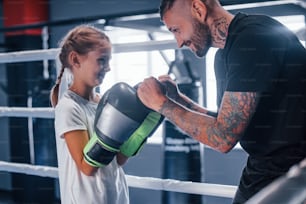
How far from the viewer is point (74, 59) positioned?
3.21 ft

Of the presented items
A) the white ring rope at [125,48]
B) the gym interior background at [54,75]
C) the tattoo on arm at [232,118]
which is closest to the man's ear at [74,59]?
the white ring rope at [125,48]

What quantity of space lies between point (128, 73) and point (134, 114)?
5.61ft

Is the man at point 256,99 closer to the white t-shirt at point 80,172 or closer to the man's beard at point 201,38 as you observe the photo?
the man's beard at point 201,38

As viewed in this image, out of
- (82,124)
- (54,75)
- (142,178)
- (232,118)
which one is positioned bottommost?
(54,75)

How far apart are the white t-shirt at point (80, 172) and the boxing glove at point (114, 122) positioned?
6cm

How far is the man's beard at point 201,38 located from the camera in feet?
2.53

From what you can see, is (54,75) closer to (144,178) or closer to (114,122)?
(144,178)

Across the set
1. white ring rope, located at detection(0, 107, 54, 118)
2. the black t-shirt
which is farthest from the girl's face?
the black t-shirt

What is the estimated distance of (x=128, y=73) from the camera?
253 cm

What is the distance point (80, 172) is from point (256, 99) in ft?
1.43

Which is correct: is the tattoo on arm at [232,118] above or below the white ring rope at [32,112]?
above

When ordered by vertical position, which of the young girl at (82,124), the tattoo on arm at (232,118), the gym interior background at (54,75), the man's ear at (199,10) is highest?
the man's ear at (199,10)

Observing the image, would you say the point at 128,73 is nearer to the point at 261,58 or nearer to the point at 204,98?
the point at 204,98

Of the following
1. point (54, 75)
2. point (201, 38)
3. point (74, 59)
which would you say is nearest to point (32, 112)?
point (74, 59)
